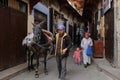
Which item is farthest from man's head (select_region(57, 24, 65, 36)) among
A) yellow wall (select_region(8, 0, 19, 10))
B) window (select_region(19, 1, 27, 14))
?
window (select_region(19, 1, 27, 14))

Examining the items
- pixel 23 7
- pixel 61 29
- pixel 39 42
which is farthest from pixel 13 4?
pixel 61 29

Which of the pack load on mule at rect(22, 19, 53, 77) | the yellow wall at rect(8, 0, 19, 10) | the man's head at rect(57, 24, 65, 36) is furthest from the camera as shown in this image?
the yellow wall at rect(8, 0, 19, 10)

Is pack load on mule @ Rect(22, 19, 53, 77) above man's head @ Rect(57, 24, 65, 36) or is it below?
below

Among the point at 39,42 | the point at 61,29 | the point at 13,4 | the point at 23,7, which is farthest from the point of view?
the point at 23,7

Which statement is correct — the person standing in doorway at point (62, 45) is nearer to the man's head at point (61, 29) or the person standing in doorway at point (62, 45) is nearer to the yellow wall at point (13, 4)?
the man's head at point (61, 29)

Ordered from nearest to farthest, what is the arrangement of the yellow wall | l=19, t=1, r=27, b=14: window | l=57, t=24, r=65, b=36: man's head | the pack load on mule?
l=57, t=24, r=65, b=36: man's head, the pack load on mule, the yellow wall, l=19, t=1, r=27, b=14: window

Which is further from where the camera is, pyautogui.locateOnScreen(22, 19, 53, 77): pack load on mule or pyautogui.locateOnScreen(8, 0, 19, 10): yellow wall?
pyautogui.locateOnScreen(8, 0, 19, 10): yellow wall

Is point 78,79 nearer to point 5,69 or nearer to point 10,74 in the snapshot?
point 10,74

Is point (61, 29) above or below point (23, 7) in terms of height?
below

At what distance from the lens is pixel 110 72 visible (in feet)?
42.4

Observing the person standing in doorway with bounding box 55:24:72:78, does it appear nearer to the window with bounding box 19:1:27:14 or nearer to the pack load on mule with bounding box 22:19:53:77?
the pack load on mule with bounding box 22:19:53:77

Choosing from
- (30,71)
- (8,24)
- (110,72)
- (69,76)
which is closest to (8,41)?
(8,24)

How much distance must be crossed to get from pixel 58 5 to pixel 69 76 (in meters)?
18.8

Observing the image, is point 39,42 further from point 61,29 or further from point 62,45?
point 61,29
